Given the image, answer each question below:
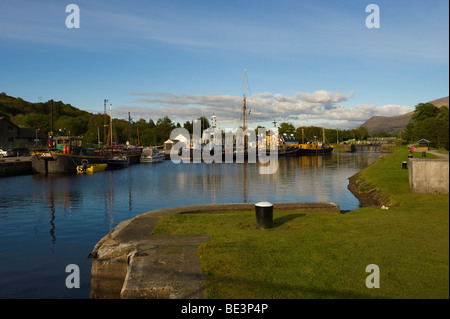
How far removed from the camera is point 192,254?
10.3m

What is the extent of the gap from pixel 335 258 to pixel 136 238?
7004 mm

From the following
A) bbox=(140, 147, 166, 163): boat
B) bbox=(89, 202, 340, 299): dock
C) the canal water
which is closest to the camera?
bbox=(89, 202, 340, 299): dock

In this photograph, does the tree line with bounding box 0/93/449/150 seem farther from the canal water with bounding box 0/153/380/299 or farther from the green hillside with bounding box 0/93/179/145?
the canal water with bounding box 0/153/380/299

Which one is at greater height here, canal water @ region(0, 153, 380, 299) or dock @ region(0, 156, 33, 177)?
dock @ region(0, 156, 33, 177)

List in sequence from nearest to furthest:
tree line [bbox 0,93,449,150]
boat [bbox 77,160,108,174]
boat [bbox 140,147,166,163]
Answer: boat [bbox 77,160,108,174] < boat [bbox 140,147,166,163] < tree line [bbox 0,93,449,150]

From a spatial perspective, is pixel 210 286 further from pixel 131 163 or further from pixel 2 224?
pixel 131 163

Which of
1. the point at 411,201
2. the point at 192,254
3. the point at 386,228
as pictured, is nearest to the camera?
the point at 192,254

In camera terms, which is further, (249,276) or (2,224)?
(2,224)

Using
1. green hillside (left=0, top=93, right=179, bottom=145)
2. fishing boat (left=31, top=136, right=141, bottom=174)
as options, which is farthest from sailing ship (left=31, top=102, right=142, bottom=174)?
green hillside (left=0, top=93, right=179, bottom=145)

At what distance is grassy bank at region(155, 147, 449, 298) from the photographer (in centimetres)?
745

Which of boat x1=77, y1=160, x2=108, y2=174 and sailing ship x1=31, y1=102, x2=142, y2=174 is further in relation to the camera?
boat x1=77, y1=160, x2=108, y2=174

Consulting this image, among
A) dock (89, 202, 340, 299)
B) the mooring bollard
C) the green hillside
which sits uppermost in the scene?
the green hillside
